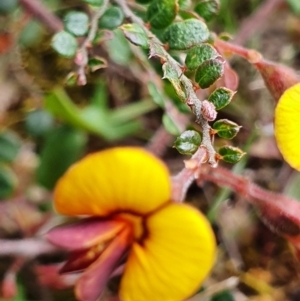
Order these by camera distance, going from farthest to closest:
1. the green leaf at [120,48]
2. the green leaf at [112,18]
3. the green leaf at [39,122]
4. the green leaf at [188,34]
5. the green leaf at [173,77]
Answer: the green leaf at [39,122], the green leaf at [120,48], the green leaf at [112,18], the green leaf at [188,34], the green leaf at [173,77]

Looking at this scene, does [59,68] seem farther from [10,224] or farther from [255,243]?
[255,243]

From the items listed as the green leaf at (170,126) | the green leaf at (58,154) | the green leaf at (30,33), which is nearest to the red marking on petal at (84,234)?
the green leaf at (170,126)

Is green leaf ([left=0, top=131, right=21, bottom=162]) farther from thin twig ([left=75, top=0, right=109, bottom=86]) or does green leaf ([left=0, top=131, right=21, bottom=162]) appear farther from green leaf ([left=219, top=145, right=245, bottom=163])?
green leaf ([left=219, top=145, right=245, bottom=163])

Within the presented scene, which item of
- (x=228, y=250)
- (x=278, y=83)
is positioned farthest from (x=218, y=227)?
(x=278, y=83)

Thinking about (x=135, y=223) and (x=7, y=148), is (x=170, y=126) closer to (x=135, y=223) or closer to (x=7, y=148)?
(x=135, y=223)

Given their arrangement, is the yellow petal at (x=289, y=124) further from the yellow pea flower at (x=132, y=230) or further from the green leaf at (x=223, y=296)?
the green leaf at (x=223, y=296)

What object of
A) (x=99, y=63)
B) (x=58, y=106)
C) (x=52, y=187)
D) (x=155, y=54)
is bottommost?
(x=52, y=187)
